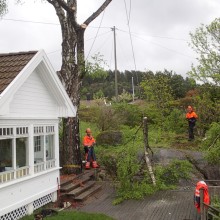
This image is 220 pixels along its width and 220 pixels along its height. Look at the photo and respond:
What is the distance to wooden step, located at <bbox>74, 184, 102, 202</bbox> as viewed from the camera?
1397 cm

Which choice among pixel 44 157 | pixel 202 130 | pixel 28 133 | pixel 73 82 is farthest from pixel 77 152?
pixel 202 130

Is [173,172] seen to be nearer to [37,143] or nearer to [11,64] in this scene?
[37,143]

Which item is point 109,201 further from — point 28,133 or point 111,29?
point 111,29

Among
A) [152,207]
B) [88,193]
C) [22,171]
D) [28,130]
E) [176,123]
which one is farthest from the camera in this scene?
[176,123]

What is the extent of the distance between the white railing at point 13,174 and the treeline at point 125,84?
19.2 ft

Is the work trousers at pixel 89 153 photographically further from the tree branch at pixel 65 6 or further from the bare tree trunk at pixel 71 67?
the tree branch at pixel 65 6

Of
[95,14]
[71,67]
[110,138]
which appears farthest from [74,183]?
[95,14]

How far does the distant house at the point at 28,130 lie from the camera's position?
10.7 m

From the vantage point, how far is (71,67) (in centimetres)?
1700

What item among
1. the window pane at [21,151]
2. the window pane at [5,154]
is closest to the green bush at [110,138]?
the window pane at [21,151]

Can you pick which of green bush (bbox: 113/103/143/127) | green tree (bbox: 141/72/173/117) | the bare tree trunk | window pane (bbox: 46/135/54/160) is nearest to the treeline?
the bare tree trunk

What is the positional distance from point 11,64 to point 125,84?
82068 millimetres

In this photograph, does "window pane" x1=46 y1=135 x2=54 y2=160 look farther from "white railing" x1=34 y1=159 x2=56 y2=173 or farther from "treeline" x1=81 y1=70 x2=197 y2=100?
"treeline" x1=81 y1=70 x2=197 y2=100

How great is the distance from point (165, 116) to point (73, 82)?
12.8 m
